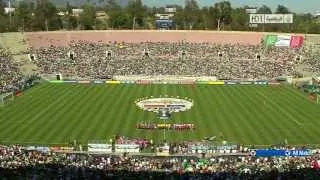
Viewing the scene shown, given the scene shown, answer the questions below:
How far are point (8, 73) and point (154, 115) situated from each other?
106ft

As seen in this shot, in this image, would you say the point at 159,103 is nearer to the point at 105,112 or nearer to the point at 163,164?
the point at 105,112

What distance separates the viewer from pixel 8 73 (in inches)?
3056

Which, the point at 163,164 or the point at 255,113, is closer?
the point at 163,164

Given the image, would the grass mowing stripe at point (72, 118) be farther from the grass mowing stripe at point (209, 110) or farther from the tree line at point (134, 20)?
the tree line at point (134, 20)

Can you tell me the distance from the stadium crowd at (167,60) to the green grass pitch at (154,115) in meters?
10.3

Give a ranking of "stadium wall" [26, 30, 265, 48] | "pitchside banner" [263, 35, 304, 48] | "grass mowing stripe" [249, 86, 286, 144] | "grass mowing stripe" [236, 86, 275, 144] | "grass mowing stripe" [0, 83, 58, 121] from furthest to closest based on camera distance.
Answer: "stadium wall" [26, 30, 265, 48] < "pitchside banner" [263, 35, 304, 48] < "grass mowing stripe" [0, 83, 58, 121] < "grass mowing stripe" [236, 86, 275, 144] < "grass mowing stripe" [249, 86, 286, 144]

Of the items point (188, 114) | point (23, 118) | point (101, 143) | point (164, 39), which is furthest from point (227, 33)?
point (101, 143)

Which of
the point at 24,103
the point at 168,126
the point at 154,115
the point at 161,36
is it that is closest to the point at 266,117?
the point at 168,126

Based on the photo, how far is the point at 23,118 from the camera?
52.6m

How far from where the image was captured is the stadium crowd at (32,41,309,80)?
275 feet

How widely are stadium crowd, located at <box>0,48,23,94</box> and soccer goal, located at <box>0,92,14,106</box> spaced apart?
2647 mm

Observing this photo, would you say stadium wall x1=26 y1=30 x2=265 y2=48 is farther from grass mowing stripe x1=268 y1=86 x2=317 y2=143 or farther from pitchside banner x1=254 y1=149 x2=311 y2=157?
pitchside banner x1=254 y1=149 x2=311 y2=157

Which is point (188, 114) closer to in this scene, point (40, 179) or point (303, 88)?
point (303, 88)

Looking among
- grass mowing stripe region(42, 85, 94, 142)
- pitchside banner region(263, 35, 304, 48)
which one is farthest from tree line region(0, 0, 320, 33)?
grass mowing stripe region(42, 85, 94, 142)
